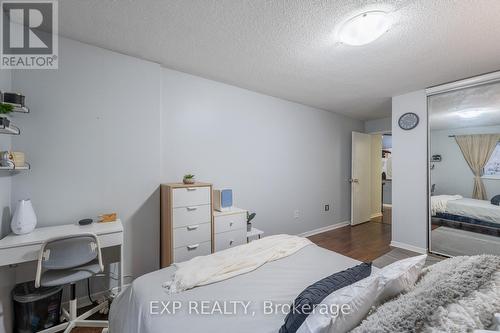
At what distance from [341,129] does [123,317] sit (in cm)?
476

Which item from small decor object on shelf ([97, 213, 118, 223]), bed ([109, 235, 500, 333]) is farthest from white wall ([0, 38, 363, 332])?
bed ([109, 235, 500, 333])

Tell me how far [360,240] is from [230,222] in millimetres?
2604

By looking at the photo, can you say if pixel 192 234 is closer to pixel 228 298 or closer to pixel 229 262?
pixel 229 262

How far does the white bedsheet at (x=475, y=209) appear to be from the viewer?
2674 millimetres

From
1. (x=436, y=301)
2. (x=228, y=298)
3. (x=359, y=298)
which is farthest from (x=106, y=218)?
(x=436, y=301)

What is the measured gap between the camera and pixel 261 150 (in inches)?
136

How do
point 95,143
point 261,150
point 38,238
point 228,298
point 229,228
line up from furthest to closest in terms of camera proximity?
point 261,150
point 229,228
point 95,143
point 38,238
point 228,298

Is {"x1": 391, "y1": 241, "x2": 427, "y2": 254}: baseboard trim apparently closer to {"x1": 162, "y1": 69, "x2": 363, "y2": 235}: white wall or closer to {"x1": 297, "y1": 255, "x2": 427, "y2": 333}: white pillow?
{"x1": 162, "y1": 69, "x2": 363, "y2": 235}: white wall

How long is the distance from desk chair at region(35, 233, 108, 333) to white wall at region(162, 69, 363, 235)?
1095 mm

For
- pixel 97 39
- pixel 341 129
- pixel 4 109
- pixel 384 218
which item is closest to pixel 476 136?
pixel 341 129

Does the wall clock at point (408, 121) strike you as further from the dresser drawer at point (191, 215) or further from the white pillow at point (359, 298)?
the dresser drawer at point (191, 215)

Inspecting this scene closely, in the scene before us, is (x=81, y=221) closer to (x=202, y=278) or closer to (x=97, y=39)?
(x=202, y=278)

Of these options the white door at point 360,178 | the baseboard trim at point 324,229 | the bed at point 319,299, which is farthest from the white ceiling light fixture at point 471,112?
the baseboard trim at point 324,229

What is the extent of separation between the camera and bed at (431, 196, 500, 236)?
269 centimetres
